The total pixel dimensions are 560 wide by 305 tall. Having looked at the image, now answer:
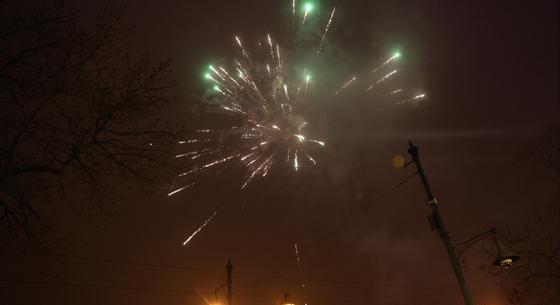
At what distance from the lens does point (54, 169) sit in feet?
26.9

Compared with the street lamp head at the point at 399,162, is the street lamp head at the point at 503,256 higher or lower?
lower

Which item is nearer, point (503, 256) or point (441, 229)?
point (503, 256)

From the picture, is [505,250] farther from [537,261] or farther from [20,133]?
[537,261]

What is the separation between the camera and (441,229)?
33.8ft

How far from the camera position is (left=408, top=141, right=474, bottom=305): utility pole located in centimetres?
957

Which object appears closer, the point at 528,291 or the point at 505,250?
the point at 505,250

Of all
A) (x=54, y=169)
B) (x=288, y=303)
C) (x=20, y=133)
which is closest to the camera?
(x=20, y=133)

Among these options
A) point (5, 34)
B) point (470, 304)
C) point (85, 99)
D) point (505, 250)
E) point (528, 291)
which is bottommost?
point (470, 304)

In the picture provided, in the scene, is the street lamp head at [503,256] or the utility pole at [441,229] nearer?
the utility pole at [441,229]

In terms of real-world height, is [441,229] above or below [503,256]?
above

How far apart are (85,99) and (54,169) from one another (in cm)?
143

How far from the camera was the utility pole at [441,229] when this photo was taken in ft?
31.4

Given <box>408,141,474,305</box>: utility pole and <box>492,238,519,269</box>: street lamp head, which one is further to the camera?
<box>492,238,519,269</box>: street lamp head

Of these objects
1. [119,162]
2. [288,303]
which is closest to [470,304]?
[288,303]
